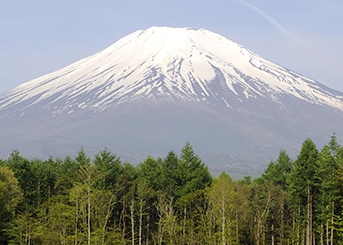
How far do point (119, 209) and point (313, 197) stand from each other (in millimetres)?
14620

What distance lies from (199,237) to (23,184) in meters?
13.7

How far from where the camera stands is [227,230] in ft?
110

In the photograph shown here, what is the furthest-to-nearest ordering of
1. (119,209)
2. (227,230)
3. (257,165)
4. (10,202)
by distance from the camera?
(257,165) → (119,209) → (10,202) → (227,230)

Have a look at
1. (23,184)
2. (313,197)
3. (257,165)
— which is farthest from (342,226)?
(257,165)

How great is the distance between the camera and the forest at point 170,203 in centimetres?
3189

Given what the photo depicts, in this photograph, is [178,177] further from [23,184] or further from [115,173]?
[23,184]

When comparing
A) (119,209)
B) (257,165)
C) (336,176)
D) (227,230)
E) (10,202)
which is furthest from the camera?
(257,165)

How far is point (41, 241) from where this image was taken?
36.3 m

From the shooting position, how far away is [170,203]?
33812 mm

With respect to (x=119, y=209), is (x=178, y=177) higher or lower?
higher

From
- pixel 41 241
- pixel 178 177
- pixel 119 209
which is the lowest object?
pixel 41 241

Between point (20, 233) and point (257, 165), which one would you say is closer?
point (20, 233)

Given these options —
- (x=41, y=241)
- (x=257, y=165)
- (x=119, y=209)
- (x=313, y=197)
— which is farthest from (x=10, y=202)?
(x=257, y=165)

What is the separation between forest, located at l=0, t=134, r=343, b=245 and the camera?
105ft
